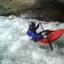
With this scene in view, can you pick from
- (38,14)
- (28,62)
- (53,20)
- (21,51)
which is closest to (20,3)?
(38,14)

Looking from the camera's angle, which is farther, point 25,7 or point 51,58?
point 25,7

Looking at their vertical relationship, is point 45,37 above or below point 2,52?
above

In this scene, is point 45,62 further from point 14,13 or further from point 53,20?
point 14,13

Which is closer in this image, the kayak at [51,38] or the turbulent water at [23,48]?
the turbulent water at [23,48]

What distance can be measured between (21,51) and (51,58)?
161cm

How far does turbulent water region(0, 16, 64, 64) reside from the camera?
30.7 feet

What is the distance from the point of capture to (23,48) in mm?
10289

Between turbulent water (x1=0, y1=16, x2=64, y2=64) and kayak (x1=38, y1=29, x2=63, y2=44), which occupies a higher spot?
kayak (x1=38, y1=29, x2=63, y2=44)

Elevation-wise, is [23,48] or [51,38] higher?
[51,38]

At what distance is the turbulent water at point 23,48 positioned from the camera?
9352 mm

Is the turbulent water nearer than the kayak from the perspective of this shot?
Yes

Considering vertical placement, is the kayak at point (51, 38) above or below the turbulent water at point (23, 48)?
above

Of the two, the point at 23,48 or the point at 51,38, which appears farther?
the point at 23,48

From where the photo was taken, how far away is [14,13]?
527 inches
